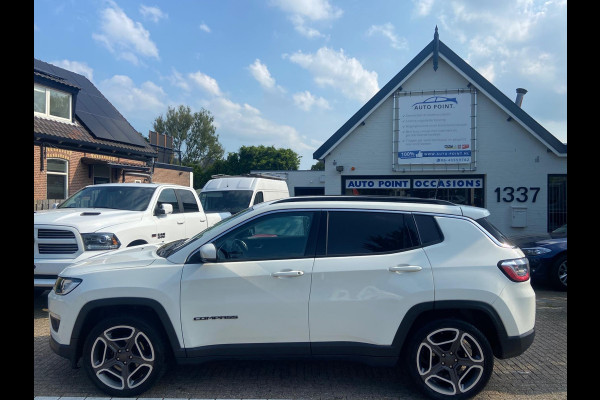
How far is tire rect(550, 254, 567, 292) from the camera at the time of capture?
7418 mm

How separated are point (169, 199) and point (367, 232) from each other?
5301 mm

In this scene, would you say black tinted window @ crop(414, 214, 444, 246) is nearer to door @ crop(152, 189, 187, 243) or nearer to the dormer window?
door @ crop(152, 189, 187, 243)

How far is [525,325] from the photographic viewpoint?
11.7 feet

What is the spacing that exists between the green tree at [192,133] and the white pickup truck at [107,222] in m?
44.8

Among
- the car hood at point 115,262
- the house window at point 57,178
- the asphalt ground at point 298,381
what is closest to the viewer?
the asphalt ground at point 298,381

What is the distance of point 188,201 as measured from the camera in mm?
8625

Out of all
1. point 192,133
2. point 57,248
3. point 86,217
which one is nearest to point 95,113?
point 86,217

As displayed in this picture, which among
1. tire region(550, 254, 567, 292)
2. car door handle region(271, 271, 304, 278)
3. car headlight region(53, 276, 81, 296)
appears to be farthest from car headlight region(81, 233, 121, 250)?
tire region(550, 254, 567, 292)

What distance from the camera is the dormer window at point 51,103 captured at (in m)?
15.0

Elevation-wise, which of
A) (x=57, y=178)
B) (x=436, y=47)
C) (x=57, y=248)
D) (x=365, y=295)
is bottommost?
(x=365, y=295)

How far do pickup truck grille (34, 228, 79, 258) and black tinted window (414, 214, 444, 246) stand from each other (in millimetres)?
4832

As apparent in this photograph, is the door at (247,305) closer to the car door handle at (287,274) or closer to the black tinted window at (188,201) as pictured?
the car door handle at (287,274)

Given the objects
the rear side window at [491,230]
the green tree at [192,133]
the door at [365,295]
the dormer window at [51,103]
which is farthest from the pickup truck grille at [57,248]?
the green tree at [192,133]

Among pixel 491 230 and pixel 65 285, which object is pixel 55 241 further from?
pixel 491 230
